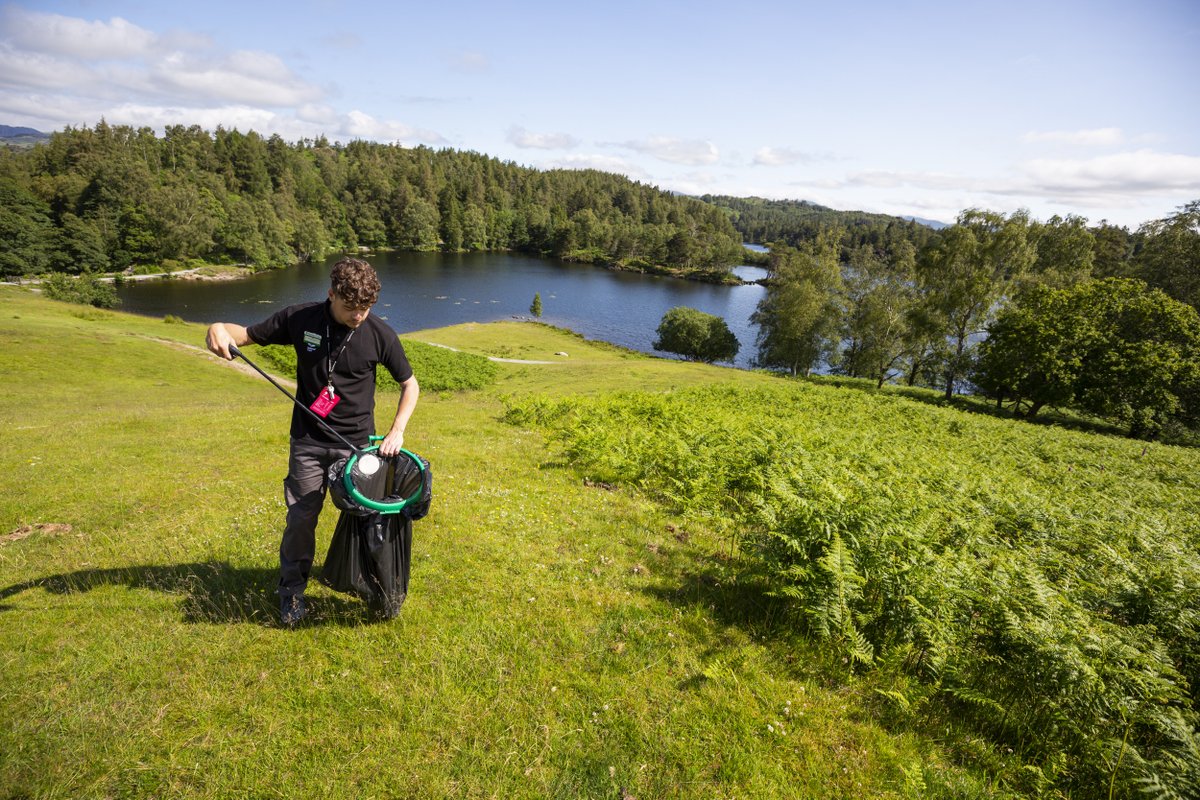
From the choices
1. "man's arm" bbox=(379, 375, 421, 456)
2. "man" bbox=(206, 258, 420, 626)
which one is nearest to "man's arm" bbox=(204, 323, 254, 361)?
"man" bbox=(206, 258, 420, 626)

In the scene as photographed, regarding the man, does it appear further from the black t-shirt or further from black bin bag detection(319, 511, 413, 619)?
black bin bag detection(319, 511, 413, 619)

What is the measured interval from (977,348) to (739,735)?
5264cm

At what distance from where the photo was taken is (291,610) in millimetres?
5719

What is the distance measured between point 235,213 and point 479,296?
203 ft

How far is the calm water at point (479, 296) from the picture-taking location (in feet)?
279

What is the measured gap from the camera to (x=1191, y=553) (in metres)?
8.19

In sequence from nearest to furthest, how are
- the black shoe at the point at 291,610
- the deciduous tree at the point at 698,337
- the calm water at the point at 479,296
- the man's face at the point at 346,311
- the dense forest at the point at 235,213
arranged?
the man's face at the point at 346,311 → the black shoe at the point at 291,610 → the deciduous tree at the point at 698,337 → the calm water at the point at 479,296 → the dense forest at the point at 235,213

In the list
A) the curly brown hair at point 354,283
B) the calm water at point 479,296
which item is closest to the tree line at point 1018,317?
the calm water at point 479,296

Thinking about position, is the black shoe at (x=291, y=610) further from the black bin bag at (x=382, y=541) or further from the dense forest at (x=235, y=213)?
the dense forest at (x=235, y=213)

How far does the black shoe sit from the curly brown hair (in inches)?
137

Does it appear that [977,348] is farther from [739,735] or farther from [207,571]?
[207,571]

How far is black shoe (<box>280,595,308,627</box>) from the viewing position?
5.70 meters

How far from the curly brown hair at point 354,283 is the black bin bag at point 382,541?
5.72ft

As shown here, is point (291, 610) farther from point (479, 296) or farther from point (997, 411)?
point (479, 296)
